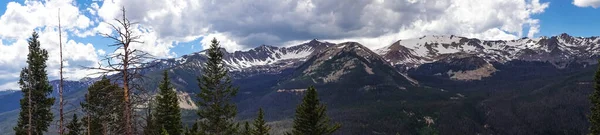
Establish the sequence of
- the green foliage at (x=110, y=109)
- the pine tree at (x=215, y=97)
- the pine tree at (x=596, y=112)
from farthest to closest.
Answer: the pine tree at (x=215, y=97), the pine tree at (x=596, y=112), the green foliage at (x=110, y=109)

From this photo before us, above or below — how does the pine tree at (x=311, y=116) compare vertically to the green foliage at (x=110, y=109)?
below

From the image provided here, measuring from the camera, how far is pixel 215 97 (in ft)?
155

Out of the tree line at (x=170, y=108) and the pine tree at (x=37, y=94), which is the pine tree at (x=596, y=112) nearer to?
the tree line at (x=170, y=108)

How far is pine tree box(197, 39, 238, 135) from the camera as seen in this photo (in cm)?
4662

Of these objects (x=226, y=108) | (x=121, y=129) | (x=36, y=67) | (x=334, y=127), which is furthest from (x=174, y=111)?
(x=121, y=129)

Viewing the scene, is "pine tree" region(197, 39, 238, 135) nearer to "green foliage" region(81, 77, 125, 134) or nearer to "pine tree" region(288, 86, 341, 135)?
"pine tree" region(288, 86, 341, 135)

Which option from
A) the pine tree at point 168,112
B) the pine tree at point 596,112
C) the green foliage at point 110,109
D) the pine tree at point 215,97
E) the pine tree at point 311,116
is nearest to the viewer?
the green foliage at point 110,109

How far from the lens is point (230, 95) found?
46688 millimetres

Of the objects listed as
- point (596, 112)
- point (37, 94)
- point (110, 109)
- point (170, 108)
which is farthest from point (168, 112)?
point (596, 112)

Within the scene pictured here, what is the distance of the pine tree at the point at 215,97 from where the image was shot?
153 ft

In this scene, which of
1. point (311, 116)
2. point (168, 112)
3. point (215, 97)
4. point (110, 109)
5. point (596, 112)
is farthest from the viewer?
point (215, 97)

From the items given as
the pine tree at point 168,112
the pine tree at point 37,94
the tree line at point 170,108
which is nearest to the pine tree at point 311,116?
the tree line at point 170,108

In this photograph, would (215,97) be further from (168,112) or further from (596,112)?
(596,112)

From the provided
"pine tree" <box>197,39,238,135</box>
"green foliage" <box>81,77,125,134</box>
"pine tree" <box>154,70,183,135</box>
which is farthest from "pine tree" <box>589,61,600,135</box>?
"green foliage" <box>81,77,125,134</box>
